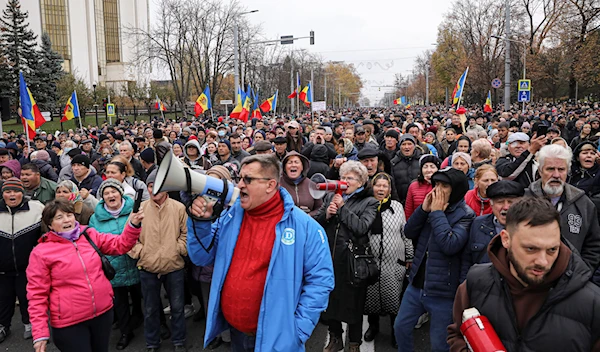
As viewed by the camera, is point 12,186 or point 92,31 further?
point 92,31

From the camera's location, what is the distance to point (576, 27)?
81.3 ft

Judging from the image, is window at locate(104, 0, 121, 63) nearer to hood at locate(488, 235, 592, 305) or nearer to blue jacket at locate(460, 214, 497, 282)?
blue jacket at locate(460, 214, 497, 282)

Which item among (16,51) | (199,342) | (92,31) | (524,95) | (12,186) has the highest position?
(92,31)

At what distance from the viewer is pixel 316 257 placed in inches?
121

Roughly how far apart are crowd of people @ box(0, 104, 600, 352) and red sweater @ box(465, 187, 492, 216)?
0.04 ft

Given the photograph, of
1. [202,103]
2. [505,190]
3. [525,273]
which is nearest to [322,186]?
[505,190]

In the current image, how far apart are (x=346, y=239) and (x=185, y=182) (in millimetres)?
2112

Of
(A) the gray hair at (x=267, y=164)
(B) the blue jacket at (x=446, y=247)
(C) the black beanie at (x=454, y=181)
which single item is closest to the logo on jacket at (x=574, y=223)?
(B) the blue jacket at (x=446, y=247)

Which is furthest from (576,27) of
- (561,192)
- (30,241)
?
(30,241)

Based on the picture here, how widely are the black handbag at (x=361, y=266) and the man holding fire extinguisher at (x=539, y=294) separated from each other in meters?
2.08

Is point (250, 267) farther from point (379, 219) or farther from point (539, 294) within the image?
point (379, 219)

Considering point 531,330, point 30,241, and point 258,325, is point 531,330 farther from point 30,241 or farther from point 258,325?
point 30,241

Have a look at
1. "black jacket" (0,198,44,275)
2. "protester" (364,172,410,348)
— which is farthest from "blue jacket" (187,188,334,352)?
"black jacket" (0,198,44,275)

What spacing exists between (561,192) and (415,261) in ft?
4.13
